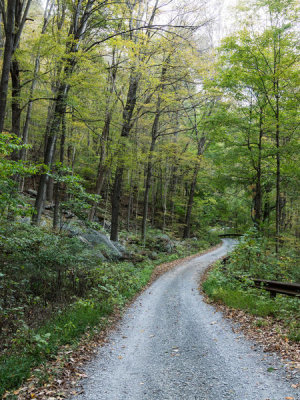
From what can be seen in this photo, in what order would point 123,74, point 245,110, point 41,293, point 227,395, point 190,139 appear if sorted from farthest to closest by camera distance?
point 190,139, point 123,74, point 245,110, point 41,293, point 227,395

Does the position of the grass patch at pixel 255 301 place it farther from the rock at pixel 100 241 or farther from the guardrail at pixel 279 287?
the rock at pixel 100 241

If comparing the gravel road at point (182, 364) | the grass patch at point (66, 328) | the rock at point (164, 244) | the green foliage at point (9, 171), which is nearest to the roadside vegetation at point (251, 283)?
the gravel road at point (182, 364)

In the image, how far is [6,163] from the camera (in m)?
5.93

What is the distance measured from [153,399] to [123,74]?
611 inches

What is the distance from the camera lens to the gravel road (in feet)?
11.6

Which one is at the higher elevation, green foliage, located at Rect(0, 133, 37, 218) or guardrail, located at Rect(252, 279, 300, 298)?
green foliage, located at Rect(0, 133, 37, 218)

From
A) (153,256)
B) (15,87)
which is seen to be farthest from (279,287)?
(15,87)

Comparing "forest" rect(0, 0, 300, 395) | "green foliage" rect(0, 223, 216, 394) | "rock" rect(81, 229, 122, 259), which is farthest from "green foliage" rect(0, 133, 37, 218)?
"rock" rect(81, 229, 122, 259)

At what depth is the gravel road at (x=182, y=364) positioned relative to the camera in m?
3.53

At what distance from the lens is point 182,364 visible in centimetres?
438

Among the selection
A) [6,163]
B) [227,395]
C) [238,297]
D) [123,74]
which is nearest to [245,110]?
[123,74]

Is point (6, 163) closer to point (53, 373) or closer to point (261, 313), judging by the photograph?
point (53, 373)

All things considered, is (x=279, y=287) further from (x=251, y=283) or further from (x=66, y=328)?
(x=66, y=328)

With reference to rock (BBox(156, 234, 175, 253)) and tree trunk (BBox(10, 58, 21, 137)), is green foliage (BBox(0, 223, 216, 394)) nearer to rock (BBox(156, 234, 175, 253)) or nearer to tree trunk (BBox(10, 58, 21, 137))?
tree trunk (BBox(10, 58, 21, 137))
